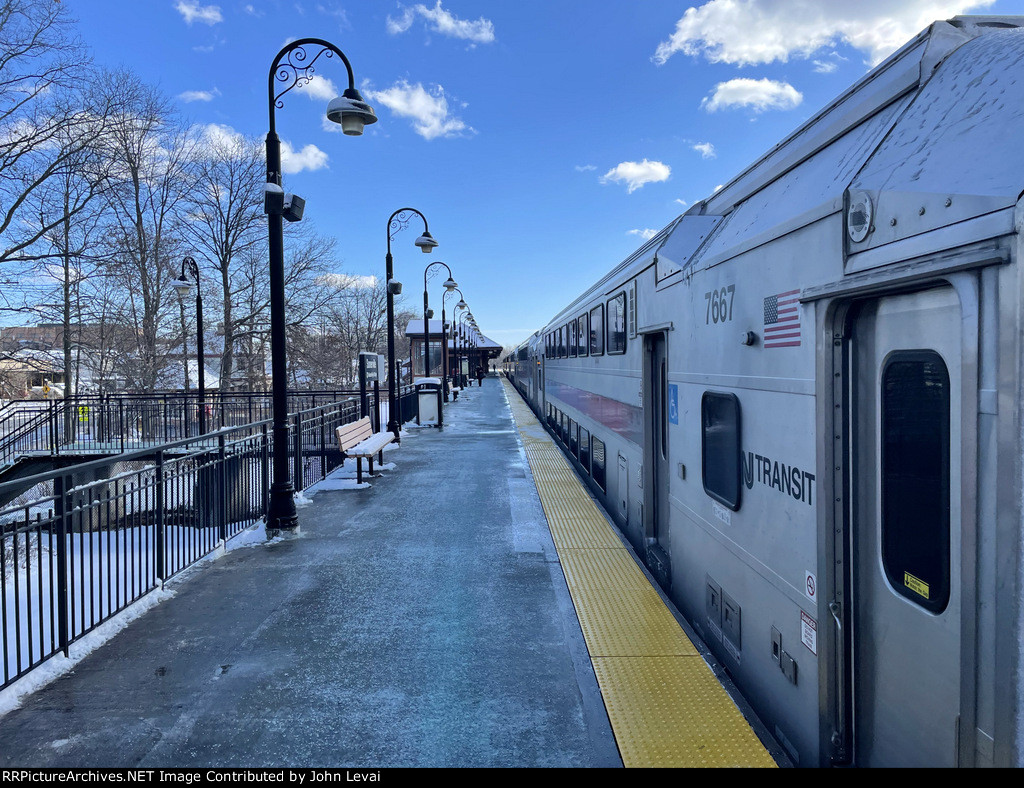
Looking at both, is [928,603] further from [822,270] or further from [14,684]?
[14,684]

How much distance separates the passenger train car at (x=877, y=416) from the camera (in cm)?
175

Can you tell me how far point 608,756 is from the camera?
9.71 feet

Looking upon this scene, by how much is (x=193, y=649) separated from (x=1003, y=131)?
479cm

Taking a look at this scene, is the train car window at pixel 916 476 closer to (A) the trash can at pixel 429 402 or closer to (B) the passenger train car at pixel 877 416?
(B) the passenger train car at pixel 877 416

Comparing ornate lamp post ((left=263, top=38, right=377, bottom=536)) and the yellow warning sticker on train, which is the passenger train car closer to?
the yellow warning sticker on train

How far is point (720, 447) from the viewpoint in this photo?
3.81 m

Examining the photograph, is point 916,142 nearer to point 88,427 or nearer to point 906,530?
point 906,530

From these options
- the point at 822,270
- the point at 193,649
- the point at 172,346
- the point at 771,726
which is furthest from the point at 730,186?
the point at 172,346

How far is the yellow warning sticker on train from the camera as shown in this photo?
6.93ft

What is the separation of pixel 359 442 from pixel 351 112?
4.96 meters

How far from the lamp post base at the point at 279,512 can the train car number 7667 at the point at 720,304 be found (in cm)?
477

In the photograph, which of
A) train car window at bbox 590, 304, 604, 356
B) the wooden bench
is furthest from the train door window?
the wooden bench

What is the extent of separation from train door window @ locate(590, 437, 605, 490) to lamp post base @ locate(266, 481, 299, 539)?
3.95 metres

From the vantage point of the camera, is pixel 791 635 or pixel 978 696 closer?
pixel 978 696
